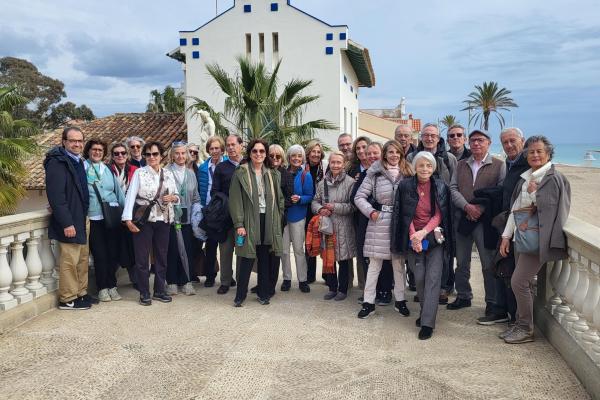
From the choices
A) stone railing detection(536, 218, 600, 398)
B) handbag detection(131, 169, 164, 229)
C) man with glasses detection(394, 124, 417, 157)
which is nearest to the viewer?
stone railing detection(536, 218, 600, 398)

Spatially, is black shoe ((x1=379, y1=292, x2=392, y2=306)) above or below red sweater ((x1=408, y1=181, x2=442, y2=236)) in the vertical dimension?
below

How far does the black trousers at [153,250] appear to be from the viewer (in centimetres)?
564

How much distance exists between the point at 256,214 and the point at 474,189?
7.76 feet

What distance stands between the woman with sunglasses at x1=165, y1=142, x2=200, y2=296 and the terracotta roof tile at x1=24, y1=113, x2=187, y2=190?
13879mm

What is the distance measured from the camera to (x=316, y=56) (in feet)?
60.1

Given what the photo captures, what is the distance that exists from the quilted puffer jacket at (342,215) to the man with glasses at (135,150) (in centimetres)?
226

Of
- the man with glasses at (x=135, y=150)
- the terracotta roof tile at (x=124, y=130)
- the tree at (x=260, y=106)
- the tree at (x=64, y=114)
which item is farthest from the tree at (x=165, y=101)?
the man with glasses at (x=135, y=150)

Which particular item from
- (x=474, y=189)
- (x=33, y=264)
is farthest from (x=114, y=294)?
(x=474, y=189)

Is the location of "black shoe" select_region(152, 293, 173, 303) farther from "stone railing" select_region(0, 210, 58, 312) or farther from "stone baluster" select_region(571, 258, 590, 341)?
"stone baluster" select_region(571, 258, 590, 341)

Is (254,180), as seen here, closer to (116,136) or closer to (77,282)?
(77,282)

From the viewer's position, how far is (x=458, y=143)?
6066mm

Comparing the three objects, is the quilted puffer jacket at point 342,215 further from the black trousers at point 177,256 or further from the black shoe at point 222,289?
the black trousers at point 177,256

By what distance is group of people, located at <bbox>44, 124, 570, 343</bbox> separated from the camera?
185 inches

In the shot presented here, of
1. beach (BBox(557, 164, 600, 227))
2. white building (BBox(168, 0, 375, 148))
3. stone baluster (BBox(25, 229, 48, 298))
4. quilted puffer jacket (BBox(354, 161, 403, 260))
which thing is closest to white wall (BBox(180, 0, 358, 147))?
white building (BBox(168, 0, 375, 148))
